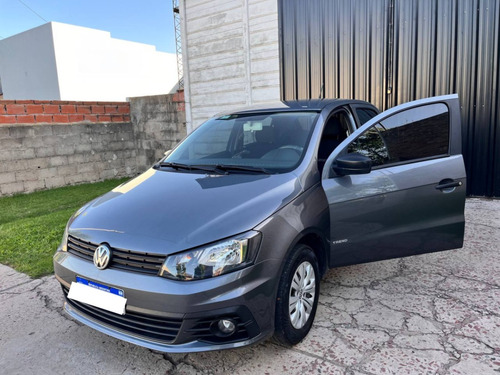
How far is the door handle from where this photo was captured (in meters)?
2.89

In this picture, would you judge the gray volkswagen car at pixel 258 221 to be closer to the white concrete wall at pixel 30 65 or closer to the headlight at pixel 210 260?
the headlight at pixel 210 260

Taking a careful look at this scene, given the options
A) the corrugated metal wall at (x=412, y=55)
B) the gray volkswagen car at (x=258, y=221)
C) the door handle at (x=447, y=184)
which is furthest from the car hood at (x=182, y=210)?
the corrugated metal wall at (x=412, y=55)

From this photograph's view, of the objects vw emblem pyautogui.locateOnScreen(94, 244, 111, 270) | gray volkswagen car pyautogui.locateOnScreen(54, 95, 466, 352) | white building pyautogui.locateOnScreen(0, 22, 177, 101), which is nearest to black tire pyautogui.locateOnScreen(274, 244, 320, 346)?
gray volkswagen car pyautogui.locateOnScreen(54, 95, 466, 352)

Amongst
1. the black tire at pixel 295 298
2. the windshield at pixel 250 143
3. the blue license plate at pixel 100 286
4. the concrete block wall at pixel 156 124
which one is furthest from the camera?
→ the concrete block wall at pixel 156 124

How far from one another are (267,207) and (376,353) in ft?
3.68

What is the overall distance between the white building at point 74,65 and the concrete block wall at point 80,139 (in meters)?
14.0

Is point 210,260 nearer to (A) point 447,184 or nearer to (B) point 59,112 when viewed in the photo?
(A) point 447,184

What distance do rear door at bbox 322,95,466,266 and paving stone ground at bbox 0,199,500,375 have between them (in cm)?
40

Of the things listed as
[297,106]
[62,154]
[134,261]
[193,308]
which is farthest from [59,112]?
[193,308]

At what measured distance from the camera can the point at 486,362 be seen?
2.17 metres

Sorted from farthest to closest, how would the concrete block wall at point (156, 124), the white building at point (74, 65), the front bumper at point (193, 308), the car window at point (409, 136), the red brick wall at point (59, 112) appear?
the white building at point (74, 65), the concrete block wall at point (156, 124), the red brick wall at point (59, 112), the car window at point (409, 136), the front bumper at point (193, 308)

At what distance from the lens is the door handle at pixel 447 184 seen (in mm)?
2889

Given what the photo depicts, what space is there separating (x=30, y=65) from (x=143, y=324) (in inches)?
1013

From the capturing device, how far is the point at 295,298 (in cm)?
231
